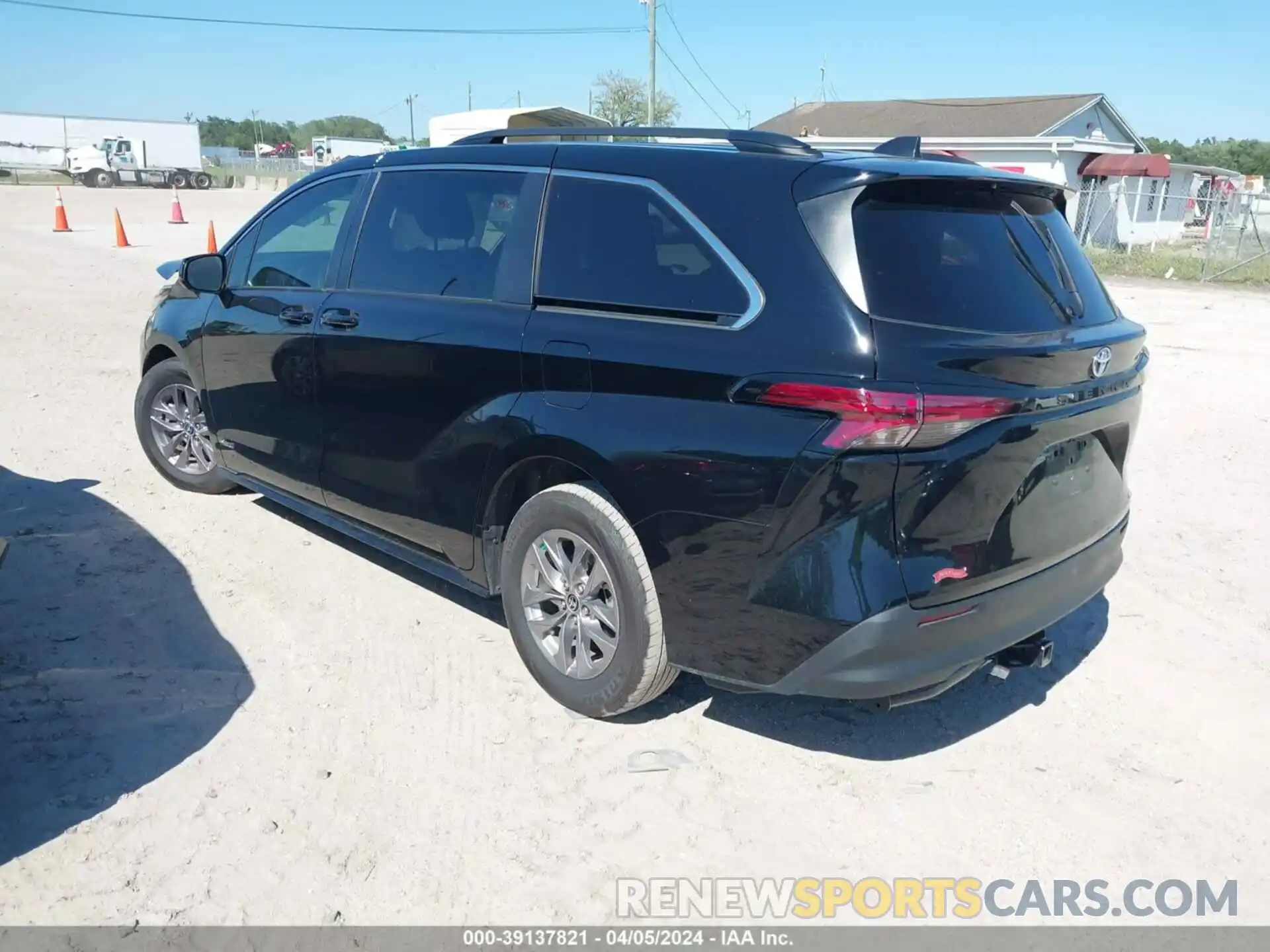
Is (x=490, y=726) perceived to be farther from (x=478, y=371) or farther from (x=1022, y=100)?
(x=1022, y=100)

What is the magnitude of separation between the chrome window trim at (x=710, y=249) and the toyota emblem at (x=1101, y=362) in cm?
109

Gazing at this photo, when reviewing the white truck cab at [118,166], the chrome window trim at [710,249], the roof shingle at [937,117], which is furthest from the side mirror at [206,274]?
the white truck cab at [118,166]

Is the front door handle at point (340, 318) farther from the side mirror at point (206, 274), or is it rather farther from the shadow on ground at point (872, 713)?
the shadow on ground at point (872, 713)

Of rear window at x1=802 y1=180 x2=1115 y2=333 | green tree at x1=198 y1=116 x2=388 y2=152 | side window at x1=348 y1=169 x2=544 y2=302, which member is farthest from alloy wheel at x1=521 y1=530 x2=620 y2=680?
green tree at x1=198 y1=116 x2=388 y2=152

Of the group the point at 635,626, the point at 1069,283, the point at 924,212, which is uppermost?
the point at 924,212

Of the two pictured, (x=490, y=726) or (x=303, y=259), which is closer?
(x=490, y=726)

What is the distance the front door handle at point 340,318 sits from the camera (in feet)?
13.9

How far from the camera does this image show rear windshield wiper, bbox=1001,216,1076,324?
3.20 metres

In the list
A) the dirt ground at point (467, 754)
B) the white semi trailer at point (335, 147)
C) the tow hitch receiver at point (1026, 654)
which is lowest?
the dirt ground at point (467, 754)

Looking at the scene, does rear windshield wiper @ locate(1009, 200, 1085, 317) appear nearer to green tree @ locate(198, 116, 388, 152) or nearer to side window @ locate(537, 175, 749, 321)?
side window @ locate(537, 175, 749, 321)

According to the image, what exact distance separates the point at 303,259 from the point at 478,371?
5.24 feet

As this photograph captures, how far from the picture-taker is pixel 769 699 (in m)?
3.83

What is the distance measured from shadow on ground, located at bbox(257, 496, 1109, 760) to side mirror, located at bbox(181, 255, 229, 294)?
3218mm

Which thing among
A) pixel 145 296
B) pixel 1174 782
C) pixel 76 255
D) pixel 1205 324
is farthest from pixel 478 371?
pixel 76 255
